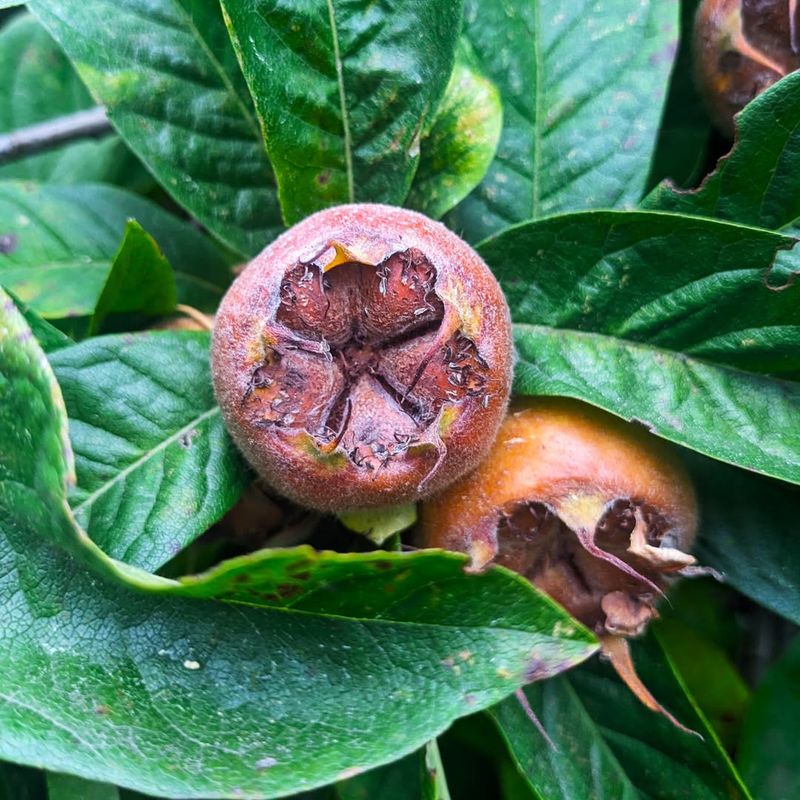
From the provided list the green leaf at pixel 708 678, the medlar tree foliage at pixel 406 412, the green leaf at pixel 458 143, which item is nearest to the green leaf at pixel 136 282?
the medlar tree foliage at pixel 406 412

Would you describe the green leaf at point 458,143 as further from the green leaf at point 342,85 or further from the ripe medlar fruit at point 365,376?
the ripe medlar fruit at point 365,376

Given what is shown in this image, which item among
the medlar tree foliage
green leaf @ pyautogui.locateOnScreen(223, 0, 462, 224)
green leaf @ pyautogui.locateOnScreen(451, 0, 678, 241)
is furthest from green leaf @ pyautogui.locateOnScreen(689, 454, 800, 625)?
green leaf @ pyautogui.locateOnScreen(223, 0, 462, 224)

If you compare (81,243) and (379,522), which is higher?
(81,243)

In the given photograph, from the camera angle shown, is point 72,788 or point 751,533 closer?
point 72,788

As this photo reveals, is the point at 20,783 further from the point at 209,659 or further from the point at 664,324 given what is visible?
the point at 664,324

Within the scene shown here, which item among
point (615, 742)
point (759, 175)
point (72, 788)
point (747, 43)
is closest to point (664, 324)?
point (759, 175)

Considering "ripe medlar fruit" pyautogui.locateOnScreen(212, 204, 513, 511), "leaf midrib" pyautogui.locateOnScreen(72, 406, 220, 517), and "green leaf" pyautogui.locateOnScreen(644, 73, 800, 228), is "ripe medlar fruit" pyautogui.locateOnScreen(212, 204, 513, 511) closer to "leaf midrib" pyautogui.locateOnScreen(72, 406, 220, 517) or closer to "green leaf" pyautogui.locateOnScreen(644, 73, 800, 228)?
"leaf midrib" pyautogui.locateOnScreen(72, 406, 220, 517)
